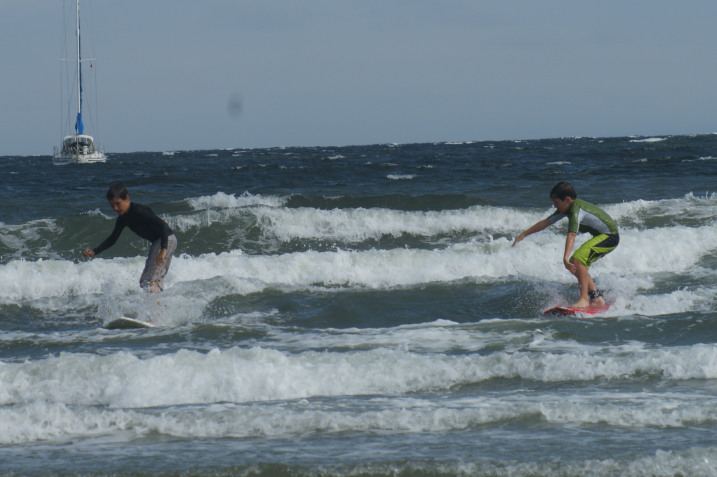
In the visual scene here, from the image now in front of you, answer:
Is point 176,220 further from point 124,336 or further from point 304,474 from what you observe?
point 304,474

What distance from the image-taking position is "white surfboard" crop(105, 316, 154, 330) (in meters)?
11.2

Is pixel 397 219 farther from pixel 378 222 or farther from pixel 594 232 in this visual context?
pixel 594 232

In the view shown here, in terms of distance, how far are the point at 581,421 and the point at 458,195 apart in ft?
64.8

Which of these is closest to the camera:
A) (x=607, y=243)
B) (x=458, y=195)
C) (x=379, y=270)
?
(x=607, y=243)

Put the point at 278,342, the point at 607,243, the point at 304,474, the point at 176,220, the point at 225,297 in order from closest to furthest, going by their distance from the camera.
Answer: the point at 304,474
the point at 278,342
the point at 607,243
the point at 225,297
the point at 176,220

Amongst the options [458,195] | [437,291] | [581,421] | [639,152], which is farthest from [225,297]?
[639,152]

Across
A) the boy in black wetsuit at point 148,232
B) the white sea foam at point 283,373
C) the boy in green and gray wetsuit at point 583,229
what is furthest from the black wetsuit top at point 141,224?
the boy in green and gray wetsuit at point 583,229

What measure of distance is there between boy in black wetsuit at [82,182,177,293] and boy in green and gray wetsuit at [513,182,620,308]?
3982mm

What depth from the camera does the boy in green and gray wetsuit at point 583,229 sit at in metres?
11.0

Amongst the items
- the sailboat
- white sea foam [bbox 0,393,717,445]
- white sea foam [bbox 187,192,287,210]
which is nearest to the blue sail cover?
the sailboat

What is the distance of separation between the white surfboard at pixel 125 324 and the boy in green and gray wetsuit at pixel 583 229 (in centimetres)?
434

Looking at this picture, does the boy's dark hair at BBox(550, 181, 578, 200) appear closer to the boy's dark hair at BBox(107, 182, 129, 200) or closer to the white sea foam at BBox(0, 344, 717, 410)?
the white sea foam at BBox(0, 344, 717, 410)

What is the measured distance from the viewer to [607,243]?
1141 cm

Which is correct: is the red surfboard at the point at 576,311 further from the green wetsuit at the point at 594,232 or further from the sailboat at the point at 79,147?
the sailboat at the point at 79,147
